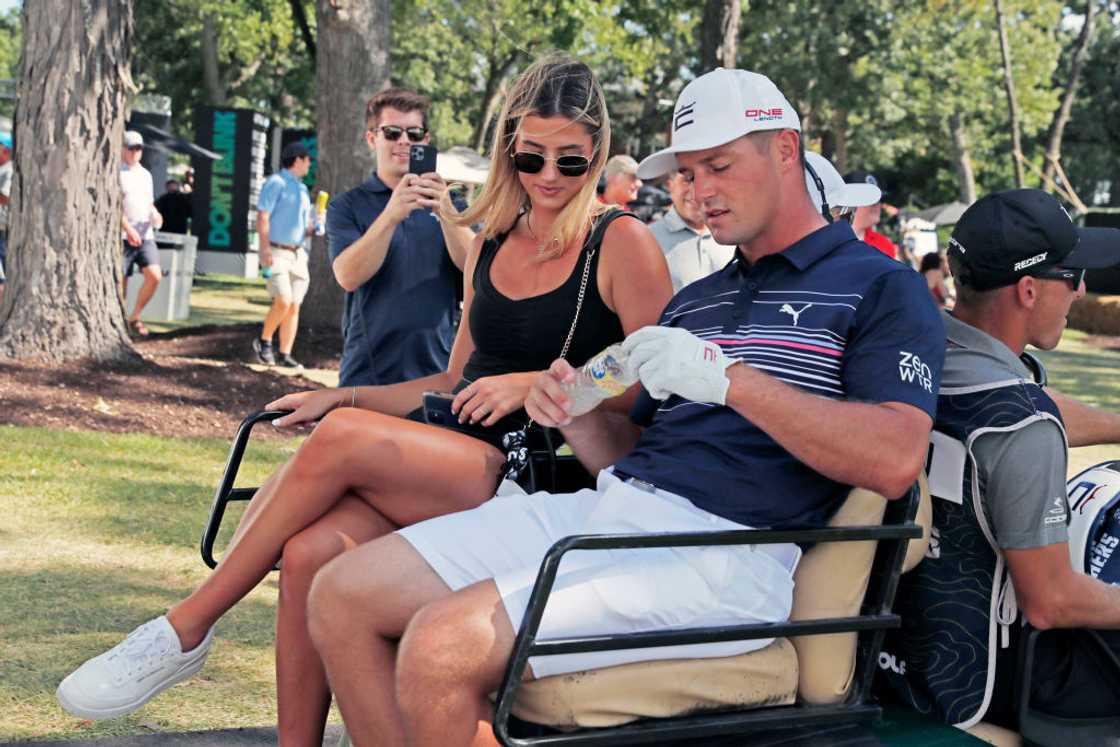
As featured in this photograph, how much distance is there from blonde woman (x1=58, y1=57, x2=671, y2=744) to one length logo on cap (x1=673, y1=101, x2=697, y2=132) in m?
0.52

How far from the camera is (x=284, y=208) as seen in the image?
12727 millimetres

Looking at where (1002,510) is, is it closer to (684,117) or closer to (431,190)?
(684,117)

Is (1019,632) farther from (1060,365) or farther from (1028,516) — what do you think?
(1060,365)

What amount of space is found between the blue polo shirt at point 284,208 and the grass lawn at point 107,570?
15.1ft

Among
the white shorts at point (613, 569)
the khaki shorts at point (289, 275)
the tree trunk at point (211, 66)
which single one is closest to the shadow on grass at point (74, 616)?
the white shorts at point (613, 569)

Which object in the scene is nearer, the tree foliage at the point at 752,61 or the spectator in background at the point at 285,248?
the spectator in background at the point at 285,248

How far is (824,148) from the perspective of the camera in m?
51.7

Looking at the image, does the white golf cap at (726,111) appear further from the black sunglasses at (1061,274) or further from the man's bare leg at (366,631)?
the man's bare leg at (366,631)

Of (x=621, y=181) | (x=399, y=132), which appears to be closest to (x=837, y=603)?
(x=399, y=132)

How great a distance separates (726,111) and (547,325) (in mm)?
780

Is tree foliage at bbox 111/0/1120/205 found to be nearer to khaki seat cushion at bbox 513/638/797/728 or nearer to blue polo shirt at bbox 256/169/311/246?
blue polo shirt at bbox 256/169/311/246

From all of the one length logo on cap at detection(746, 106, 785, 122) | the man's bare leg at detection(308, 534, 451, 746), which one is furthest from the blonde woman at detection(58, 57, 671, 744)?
the one length logo on cap at detection(746, 106, 785, 122)

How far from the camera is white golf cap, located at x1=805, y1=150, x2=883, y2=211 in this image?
306 centimetres

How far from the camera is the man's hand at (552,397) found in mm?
2760
